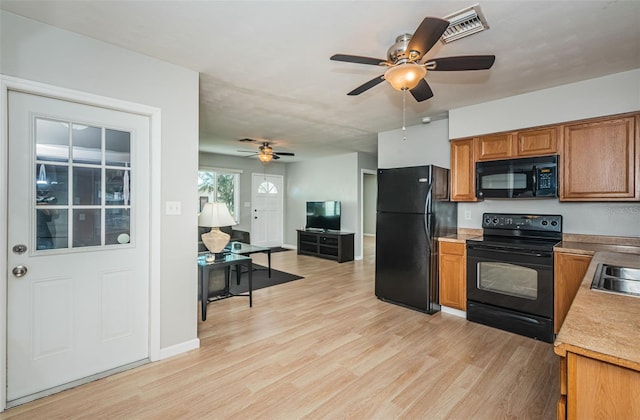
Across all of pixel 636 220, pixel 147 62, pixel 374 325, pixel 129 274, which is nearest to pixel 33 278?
pixel 129 274

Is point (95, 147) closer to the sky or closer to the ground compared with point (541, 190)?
closer to the sky

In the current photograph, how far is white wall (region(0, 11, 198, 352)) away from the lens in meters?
1.97

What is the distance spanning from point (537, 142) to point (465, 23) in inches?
72.5

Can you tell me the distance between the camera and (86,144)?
85.0 inches

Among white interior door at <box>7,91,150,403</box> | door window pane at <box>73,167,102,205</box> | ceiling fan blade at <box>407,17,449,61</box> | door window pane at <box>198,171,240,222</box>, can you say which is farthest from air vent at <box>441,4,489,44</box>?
door window pane at <box>198,171,240,222</box>

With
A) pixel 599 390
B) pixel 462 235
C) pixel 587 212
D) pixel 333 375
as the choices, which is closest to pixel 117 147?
pixel 333 375

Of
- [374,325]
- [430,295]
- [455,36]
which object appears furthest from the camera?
[430,295]

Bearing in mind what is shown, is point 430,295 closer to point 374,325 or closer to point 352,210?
point 374,325

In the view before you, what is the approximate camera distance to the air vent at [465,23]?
1.81m

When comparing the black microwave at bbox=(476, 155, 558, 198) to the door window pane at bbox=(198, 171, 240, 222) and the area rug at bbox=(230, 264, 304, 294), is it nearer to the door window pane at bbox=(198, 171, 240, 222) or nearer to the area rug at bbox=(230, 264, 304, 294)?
the area rug at bbox=(230, 264, 304, 294)

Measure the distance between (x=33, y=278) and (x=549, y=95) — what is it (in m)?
4.67

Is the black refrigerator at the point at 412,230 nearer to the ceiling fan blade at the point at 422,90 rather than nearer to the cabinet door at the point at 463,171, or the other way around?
the cabinet door at the point at 463,171

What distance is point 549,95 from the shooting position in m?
2.99

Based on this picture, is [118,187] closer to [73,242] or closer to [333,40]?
[73,242]
